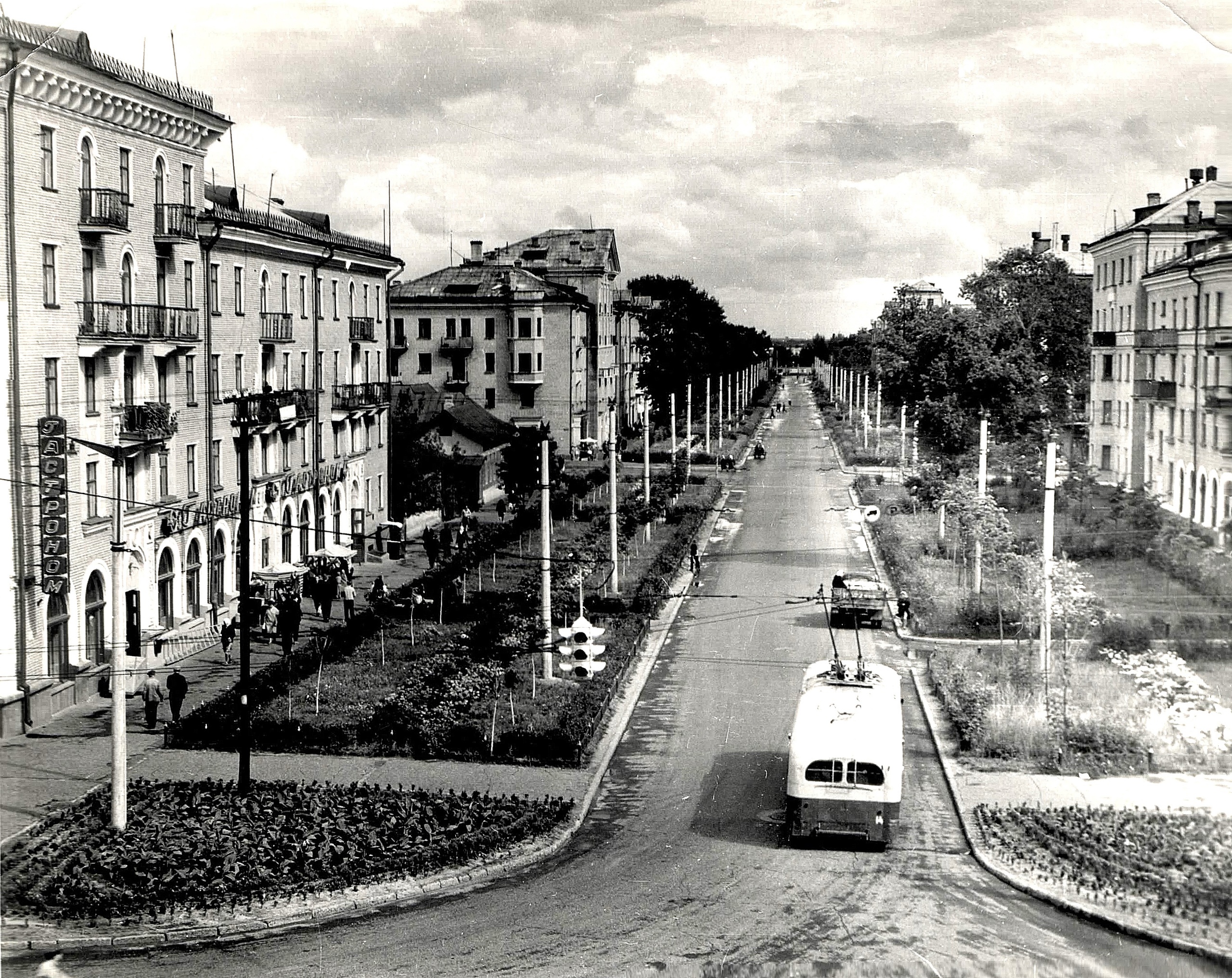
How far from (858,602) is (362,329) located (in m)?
10.2

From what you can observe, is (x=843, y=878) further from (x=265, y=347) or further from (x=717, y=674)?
(x=265, y=347)

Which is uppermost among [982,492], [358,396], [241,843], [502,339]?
[502,339]

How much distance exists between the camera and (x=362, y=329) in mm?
24547

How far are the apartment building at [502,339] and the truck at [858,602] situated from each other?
5.40m

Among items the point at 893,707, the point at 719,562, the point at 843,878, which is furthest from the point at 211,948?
the point at 719,562

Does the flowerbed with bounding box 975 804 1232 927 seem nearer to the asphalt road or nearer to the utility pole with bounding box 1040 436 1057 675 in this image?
the asphalt road

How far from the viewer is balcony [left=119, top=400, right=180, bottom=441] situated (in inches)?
704

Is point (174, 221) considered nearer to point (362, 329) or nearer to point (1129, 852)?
point (362, 329)

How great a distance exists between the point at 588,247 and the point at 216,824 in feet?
38.2

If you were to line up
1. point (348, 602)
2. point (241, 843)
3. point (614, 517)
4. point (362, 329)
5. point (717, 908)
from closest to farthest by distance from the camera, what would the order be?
point (717, 908) < point (241, 843) < point (348, 602) < point (614, 517) < point (362, 329)

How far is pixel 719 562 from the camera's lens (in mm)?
26438

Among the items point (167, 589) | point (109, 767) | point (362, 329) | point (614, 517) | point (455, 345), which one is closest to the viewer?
point (109, 767)

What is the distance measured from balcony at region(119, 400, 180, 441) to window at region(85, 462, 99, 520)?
679 mm

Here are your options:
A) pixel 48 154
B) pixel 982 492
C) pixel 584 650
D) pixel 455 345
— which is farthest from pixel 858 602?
pixel 48 154
